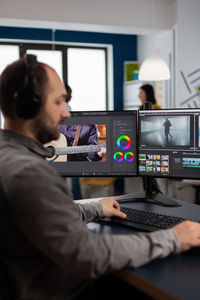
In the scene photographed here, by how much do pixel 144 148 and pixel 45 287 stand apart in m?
1.03

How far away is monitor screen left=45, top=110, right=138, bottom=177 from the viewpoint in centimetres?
186

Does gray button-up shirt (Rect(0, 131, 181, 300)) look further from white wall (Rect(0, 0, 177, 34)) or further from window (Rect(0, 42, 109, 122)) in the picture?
window (Rect(0, 42, 109, 122))

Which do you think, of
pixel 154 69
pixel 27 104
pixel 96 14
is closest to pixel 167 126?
pixel 27 104

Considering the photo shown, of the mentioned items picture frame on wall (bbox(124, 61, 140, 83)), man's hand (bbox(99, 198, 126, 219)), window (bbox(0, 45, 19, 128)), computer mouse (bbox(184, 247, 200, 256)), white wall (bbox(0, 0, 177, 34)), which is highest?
white wall (bbox(0, 0, 177, 34))

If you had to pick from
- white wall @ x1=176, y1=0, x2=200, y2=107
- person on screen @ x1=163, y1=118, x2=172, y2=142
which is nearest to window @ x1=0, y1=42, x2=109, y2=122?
white wall @ x1=176, y1=0, x2=200, y2=107

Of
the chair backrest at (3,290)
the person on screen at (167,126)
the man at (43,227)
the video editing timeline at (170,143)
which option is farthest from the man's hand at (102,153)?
the chair backrest at (3,290)

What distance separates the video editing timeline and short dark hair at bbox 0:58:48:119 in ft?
2.95

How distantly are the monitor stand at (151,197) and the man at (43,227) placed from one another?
0.67m

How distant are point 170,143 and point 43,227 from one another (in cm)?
106

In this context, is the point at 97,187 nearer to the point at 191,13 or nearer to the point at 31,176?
the point at 191,13

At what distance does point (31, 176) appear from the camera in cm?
89

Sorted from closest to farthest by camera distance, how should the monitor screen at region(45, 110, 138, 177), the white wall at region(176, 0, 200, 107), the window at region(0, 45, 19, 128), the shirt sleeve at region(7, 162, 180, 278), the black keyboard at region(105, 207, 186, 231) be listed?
the shirt sleeve at region(7, 162, 180, 278) → the black keyboard at region(105, 207, 186, 231) → the monitor screen at region(45, 110, 138, 177) → the white wall at region(176, 0, 200, 107) → the window at region(0, 45, 19, 128)

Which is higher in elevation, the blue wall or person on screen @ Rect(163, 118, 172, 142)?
the blue wall

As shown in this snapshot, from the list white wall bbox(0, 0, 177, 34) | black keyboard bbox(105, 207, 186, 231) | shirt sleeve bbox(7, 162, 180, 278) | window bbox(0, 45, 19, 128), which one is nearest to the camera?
shirt sleeve bbox(7, 162, 180, 278)
